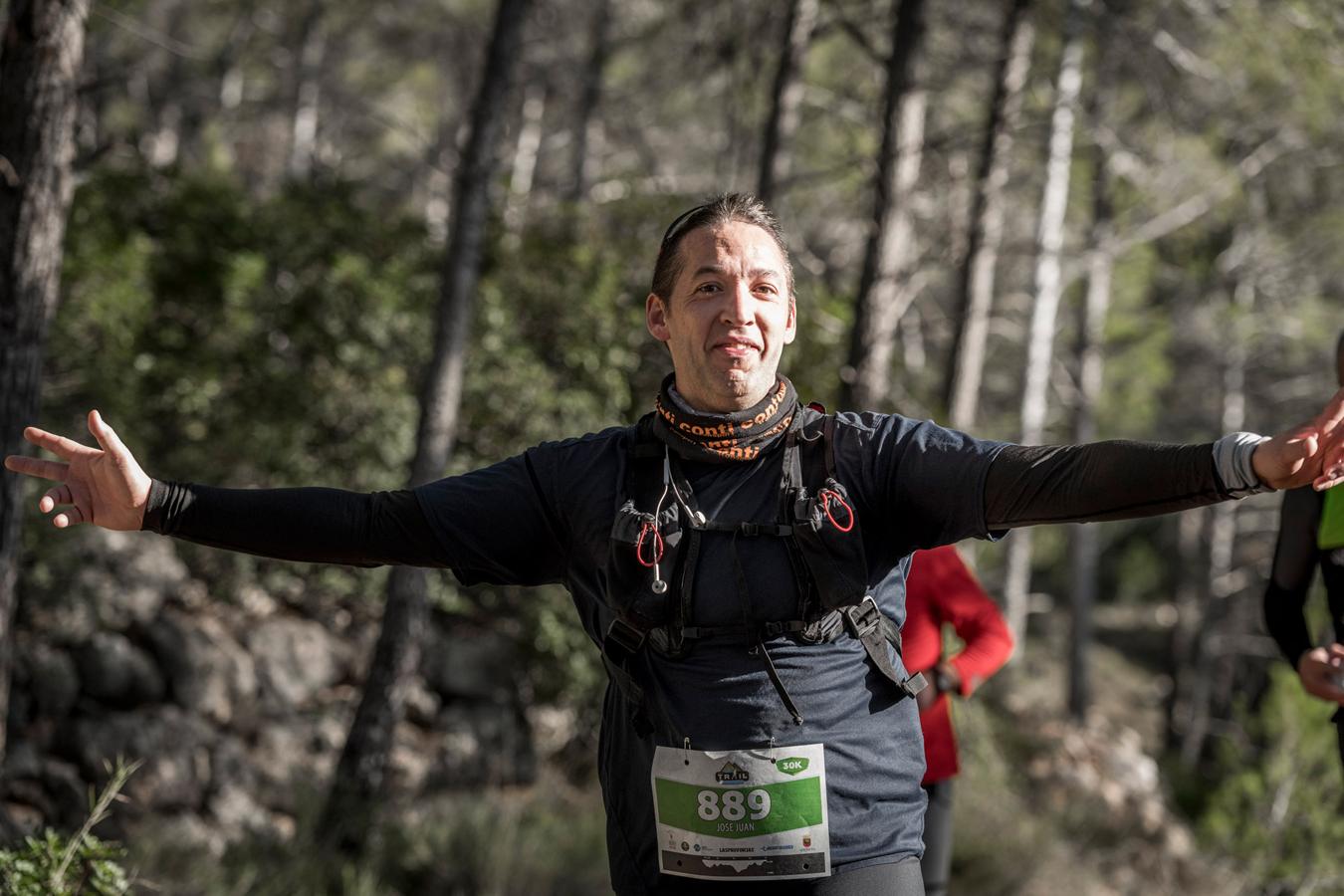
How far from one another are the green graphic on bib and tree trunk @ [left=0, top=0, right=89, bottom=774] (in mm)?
3307

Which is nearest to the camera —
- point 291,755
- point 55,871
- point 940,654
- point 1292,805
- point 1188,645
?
point 55,871

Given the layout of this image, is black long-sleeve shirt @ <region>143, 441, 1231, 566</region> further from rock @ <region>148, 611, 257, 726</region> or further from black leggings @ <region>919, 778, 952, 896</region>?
rock @ <region>148, 611, 257, 726</region>

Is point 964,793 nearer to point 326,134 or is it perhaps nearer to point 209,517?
point 209,517

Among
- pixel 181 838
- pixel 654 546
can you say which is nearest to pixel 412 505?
pixel 654 546

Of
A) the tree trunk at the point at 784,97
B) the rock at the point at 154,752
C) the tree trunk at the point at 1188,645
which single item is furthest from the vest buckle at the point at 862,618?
the tree trunk at the point at 1188,645

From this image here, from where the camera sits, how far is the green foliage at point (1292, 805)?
6.76 metres

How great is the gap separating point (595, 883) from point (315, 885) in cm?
143

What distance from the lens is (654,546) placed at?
2.43m

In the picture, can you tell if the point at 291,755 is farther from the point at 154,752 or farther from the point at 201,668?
the point at 154,752

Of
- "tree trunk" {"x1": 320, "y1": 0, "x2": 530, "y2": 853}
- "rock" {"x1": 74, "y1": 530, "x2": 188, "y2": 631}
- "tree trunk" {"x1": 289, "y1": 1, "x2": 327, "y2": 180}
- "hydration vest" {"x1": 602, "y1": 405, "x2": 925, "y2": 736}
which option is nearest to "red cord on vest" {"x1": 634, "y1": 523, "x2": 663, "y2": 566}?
"hydration vest" {"x1": 602, "y1": 405, "x2": 925, "y2": 736}

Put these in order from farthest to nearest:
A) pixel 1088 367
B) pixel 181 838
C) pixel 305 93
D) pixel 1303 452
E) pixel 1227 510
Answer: pixel 305 93
pixel 1227 510
pixel 1088 367
pixel 181 838
pixel 1303 452

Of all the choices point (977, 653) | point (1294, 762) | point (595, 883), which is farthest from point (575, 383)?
point (977, 653)

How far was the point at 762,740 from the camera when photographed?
2.41m

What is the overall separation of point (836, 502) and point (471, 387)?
28.6ft
